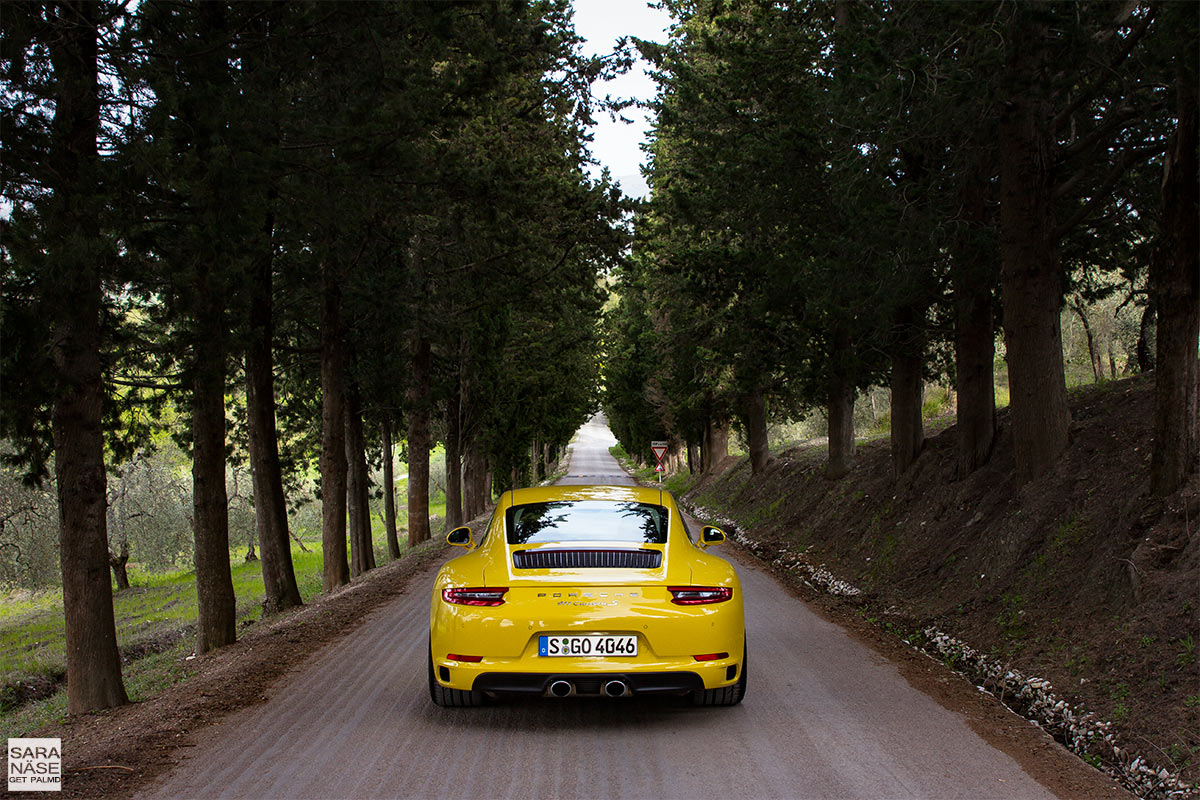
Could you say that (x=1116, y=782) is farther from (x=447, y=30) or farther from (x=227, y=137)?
(x=447, y=30)

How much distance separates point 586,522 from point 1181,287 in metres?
5.19

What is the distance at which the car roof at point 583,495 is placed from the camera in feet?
24.7

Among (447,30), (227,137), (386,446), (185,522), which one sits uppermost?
(447,30)

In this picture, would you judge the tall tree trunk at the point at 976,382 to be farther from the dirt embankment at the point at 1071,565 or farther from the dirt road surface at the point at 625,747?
the dirt road surface at the point at 625,747

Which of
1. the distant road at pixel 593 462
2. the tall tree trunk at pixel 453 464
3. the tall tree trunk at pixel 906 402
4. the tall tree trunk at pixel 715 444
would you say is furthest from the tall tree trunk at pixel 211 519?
the distant road at pixel 593 462

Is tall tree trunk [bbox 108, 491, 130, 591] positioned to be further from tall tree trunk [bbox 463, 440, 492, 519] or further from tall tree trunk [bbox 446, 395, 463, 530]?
tall tree trunk [bbox 446, 395, 463, 530]

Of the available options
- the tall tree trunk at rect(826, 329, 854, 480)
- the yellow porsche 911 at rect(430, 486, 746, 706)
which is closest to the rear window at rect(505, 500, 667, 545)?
the yellow porsche 911 at rect(430, 486, 746, 706)

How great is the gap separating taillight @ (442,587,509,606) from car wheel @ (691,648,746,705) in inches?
62.2

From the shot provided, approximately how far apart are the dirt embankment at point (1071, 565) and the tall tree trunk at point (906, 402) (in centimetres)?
35

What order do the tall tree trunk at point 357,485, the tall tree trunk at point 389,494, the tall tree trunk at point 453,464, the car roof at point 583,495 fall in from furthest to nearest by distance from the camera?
the tall tree trunk at point 453,464, the tall tree trunk at point 389,494, the tall tree trunk at point 357,485, the car roof at point 583,495

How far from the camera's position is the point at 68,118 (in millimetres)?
8305

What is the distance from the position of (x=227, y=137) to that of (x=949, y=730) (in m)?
7.81

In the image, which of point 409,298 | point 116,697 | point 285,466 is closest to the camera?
point 116,697

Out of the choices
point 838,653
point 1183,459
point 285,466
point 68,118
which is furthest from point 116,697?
point 285,466
